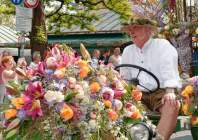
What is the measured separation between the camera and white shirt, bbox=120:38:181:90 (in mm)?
5121

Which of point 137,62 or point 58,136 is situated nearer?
point 58,136

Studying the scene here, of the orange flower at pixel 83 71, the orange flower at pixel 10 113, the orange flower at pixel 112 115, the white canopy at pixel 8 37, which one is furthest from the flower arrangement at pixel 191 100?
the white canopy at pixel 8 37

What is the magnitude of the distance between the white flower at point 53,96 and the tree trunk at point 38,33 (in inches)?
496

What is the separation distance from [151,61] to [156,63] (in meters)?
0.07

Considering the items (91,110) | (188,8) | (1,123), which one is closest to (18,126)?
(1,123)

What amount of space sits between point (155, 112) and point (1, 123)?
1889 mm

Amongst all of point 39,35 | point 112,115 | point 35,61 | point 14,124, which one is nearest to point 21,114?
point 14,124

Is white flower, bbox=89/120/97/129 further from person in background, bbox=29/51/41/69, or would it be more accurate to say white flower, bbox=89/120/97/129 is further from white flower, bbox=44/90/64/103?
person in background, bbox=29/51/41/69

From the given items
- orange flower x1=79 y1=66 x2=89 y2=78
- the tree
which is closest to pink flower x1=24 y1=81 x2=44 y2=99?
orange flower x1=79 y1=66 x2=89 y2=78

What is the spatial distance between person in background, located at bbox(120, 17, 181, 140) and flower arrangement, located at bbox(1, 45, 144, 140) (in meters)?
1.15

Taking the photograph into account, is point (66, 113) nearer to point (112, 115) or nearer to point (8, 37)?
point (112, 115)

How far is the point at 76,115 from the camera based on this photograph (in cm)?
368

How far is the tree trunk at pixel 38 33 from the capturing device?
16234 millimetres

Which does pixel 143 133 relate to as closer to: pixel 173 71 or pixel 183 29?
pixel 173 71
